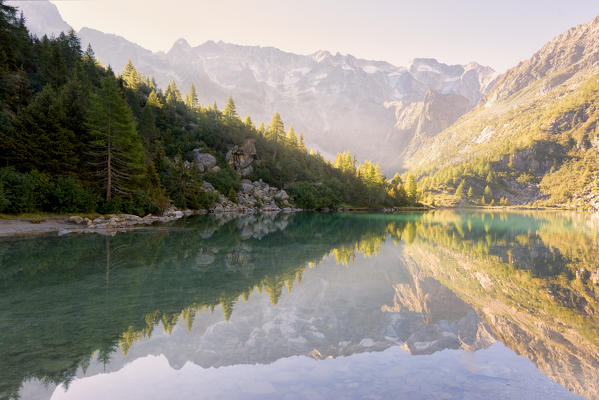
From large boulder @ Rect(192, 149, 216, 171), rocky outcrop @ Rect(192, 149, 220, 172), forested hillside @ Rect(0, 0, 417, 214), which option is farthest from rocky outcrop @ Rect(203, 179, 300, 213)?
large boulder @ Rect(192, 149, 216, 171)

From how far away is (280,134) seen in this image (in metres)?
128

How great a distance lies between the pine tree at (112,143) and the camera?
41.8 metres

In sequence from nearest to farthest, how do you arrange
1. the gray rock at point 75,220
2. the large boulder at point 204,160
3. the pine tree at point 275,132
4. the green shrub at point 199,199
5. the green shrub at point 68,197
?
1. the gray rock at point 75,220
2. the green shrub at point 68,197
3. the green shrub at point 199,199
4. the large boulder at point 204,160
5. the pine tree at point 275,132

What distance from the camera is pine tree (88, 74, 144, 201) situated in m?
41.8

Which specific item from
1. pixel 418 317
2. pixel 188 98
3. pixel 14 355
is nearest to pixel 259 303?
pixel 418 317

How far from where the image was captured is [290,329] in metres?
9.96

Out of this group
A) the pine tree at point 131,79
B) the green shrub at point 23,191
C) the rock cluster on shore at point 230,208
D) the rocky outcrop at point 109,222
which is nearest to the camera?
the green shrub at point 23,191

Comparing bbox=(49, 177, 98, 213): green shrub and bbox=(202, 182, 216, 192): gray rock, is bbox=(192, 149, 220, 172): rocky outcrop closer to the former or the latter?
bbox=(202, 182, 216, 192): gray rock

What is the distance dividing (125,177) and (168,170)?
20203 mm

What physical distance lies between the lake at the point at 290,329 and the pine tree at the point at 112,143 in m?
25.0

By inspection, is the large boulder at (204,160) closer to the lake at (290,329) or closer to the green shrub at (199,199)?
the green shrub at (199,199)

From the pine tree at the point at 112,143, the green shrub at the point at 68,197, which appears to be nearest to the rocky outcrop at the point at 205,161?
the pine tree at the point at 112,143

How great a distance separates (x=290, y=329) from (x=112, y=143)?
43.4 meters

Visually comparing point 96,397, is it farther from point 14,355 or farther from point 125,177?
point 125,177
